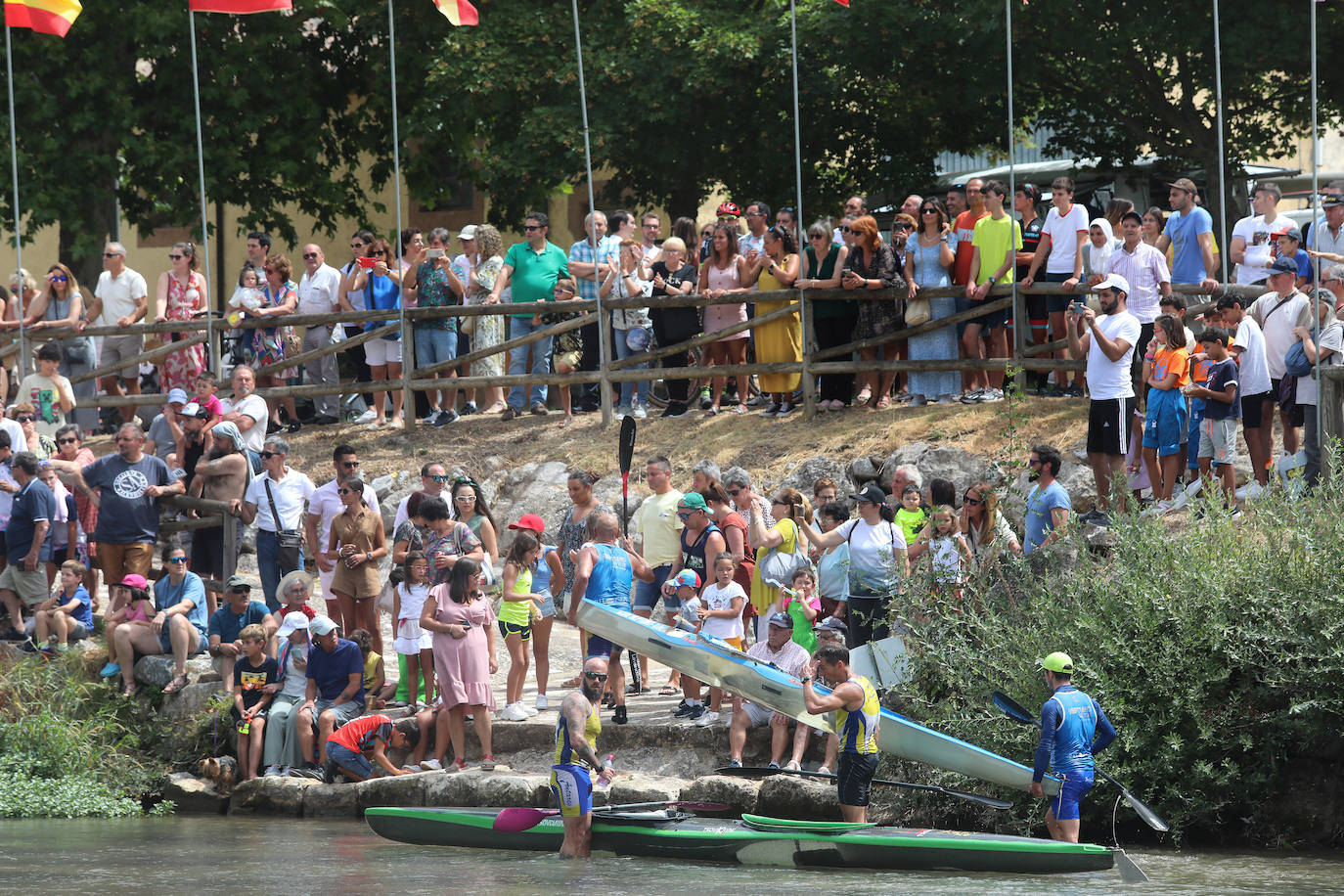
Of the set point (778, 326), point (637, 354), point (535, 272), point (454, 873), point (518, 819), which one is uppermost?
point (535, 272)

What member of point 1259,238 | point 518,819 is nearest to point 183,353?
point 518,819

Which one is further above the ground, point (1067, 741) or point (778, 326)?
point (778, 326)

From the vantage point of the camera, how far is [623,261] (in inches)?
752

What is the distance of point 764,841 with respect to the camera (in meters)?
13.0

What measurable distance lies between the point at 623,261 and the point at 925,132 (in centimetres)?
761

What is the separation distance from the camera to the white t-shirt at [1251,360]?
14.9 m

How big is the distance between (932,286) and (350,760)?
6.92 meters

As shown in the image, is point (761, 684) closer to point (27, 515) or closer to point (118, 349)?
point (27, 515)

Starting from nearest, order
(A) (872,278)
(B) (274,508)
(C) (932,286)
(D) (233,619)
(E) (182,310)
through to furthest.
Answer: (D) (233,619) → (B) (274,508) → (C) (932,286) → (A) (872,278) → (E) (182,310)

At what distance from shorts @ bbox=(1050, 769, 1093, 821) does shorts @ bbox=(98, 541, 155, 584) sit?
8.87 metres

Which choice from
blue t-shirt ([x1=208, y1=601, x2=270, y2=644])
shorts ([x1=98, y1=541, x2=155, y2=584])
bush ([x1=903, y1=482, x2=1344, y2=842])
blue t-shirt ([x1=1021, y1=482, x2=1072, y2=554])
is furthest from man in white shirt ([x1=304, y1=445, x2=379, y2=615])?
bush ([x1=903, y1=482, x2=1344, y2=842])

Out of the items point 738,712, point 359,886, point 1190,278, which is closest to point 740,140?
point 1190,278

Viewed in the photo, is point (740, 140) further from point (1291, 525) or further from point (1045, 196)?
point (1291, 525)

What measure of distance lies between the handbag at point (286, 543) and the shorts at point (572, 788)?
4635mm
